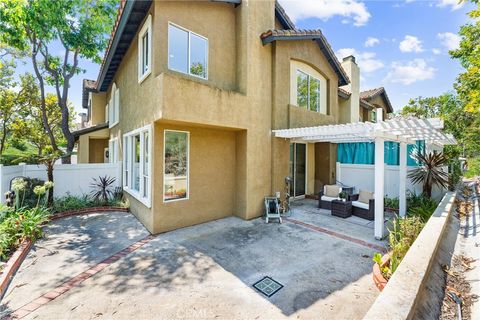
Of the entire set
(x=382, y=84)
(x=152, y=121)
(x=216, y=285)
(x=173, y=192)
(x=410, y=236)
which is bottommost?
(x=216, y=285)

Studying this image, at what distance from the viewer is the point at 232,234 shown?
838cm

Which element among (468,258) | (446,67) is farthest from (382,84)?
(468,258)

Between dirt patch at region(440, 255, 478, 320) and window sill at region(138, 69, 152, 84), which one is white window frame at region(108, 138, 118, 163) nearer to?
window sill at region(138, 69, 152, 84)

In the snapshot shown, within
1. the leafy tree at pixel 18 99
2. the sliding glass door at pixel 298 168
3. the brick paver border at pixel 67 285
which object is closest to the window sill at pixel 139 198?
the brick paver border at pixel 67 285

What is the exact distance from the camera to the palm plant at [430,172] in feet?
36.3

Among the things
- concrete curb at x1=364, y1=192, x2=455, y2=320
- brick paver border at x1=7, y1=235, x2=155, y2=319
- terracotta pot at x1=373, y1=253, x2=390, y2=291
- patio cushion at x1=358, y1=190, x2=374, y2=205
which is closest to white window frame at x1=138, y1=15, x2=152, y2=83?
brick paver border at x1=7, y1=235, x2=155, y2=319

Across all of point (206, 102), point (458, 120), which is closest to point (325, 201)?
point (206, 102)

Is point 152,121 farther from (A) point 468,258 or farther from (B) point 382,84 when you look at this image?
(B) point 382,84

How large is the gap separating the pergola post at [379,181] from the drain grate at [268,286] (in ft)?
15.6

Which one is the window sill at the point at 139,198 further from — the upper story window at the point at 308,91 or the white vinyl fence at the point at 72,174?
the upper story window at the point at 308,91

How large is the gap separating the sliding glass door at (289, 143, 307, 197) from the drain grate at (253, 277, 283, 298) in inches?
333

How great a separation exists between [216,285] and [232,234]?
10.4ft

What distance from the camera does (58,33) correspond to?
14.3 m

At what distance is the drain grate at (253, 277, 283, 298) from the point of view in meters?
4.94
